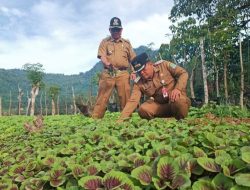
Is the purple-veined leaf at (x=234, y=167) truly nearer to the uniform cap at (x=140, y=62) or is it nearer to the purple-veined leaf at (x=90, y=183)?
the purple-veined leaf at (x=90, y=183)

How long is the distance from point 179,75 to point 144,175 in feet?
13.5

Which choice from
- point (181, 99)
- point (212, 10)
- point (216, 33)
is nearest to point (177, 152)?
point (181, 99)

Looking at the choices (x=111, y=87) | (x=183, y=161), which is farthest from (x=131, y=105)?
(x=183, y=161)

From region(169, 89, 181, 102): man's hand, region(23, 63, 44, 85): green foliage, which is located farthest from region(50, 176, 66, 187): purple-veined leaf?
region(23, 63, 44, 85): green foliage

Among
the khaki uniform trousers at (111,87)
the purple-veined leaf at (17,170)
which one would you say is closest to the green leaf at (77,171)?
the purple-veined leaf at (17,170)

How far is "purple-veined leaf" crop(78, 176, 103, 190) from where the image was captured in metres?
1.81

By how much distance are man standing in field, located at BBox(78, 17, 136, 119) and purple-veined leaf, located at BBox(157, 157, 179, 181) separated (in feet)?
21.0

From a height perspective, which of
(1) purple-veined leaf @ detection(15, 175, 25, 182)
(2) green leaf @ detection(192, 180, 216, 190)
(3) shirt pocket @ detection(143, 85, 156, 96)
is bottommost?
(1) purple-veined leaf @ detection(15, 175, 25, 182)

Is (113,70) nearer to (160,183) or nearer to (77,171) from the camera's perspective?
(77,171)

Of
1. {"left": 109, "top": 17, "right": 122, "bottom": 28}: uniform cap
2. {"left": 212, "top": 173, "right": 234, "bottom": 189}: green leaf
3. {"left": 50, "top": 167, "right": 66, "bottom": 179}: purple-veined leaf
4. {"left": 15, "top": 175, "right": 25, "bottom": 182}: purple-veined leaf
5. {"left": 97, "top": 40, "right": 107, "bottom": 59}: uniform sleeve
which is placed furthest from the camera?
{"left": 97, "top": 40, "right": 107, "bottom": 59}: uniform sleeve

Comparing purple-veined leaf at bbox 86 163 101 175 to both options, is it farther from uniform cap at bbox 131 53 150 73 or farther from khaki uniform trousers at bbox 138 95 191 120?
khaki uniform trousers at bbox 138 95 191 120

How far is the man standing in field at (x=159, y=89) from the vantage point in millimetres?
Result: 5545

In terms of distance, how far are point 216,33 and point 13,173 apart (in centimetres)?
1803

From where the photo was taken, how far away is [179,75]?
19.0 feet
